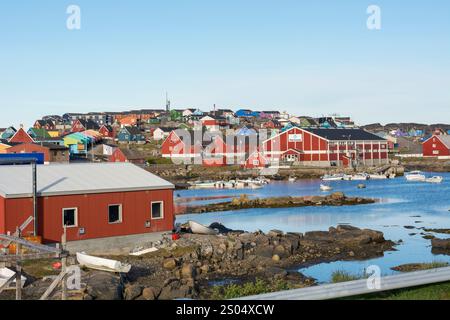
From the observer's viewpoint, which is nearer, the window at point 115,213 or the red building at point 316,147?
the window at point 115,213

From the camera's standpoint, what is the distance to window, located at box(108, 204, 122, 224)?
821 inches

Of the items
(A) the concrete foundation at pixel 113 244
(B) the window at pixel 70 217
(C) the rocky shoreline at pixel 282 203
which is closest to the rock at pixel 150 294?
(A) the concrete foundation at pixel 113 244

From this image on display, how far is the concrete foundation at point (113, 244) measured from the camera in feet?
65.3

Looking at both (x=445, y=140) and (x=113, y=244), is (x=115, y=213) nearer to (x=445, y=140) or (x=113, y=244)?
(x=113, y=244)

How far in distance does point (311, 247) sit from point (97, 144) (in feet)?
222

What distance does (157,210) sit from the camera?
22.1m

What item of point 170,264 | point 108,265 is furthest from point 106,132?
point 108,265

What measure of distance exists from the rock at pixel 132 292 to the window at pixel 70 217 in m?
5.84

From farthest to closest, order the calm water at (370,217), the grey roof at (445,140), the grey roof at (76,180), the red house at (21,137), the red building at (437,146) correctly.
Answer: the grey roof at (445,140)
the red building at (437,146)
the red house at (21,137)
the calm water at (370,217)
the grey roof at (76,180)

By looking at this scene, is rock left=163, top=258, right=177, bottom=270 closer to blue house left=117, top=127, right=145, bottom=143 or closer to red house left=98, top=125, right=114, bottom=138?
blue house left=117, top=127, right=145, bottom=143

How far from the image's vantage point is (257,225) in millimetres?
35531

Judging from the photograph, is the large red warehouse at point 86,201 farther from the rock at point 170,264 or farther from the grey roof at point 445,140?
the grey roof at point 445,140

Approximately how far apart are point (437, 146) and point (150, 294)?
293 feet

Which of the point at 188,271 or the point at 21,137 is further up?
the point at 21,137
